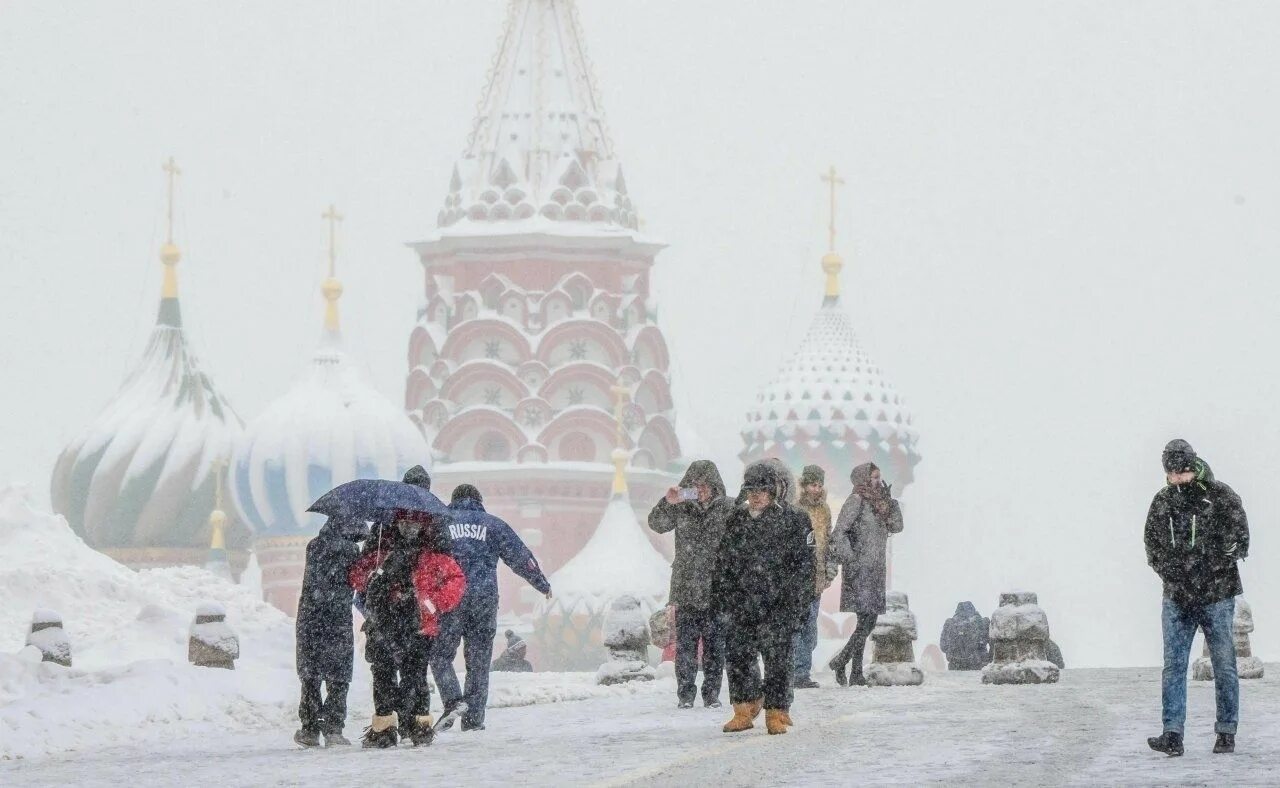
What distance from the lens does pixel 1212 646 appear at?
1430 centimetres

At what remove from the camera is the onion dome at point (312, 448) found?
75.4 m

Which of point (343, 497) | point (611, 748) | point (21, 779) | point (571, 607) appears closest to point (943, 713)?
point (611, 748)

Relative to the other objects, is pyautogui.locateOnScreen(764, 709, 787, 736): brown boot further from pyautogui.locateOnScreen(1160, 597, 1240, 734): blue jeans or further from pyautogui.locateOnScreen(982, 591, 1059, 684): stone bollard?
pyautogui.locateOnScreen(982, 591, 1059, 684): stone bollard

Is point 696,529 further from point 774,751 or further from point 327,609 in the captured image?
point 774,751

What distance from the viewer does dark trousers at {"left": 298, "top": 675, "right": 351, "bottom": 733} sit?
1611 centimetres

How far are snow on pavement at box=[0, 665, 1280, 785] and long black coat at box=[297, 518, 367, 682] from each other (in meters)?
0.51

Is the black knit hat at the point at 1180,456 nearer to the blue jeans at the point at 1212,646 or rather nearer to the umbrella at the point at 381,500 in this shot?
the blue jeans at the point at 1212,646

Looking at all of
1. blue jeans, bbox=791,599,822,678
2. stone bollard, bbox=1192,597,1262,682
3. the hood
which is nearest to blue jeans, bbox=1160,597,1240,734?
the hood

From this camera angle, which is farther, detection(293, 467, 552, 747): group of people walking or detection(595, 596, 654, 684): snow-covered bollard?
detection(595, 596, 654, 684): snow-covered bollard

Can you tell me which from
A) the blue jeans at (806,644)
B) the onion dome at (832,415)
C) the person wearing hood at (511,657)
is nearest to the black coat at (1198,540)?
the blue jeans at (806,644)

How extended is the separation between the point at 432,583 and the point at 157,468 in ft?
214

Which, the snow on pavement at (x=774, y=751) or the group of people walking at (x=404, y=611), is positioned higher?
the group of people walking at (x=404, y=611)

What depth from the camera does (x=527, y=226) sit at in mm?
79250

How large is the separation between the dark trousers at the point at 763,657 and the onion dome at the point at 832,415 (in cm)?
6929
